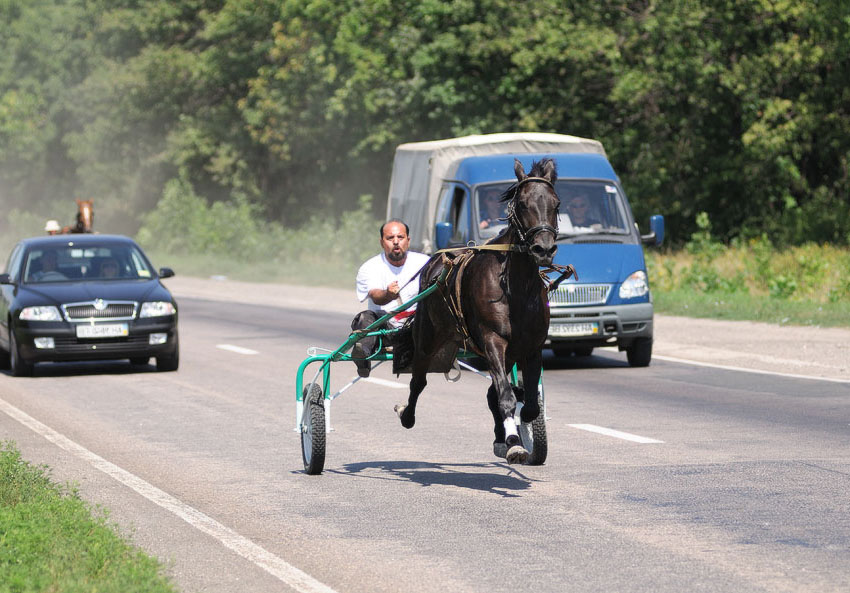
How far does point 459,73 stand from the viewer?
143 feet

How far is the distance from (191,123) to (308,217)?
696cm

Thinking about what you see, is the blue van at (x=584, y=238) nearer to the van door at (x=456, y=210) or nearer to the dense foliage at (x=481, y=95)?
the van door at (x=456, y=210)

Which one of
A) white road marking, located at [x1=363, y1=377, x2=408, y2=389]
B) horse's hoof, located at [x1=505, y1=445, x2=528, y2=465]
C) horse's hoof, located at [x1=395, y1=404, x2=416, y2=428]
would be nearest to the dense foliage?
white road marking, located at [x1=363, y1=377, x2=408, y2=389]

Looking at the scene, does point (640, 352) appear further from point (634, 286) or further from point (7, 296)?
point (7, 296)

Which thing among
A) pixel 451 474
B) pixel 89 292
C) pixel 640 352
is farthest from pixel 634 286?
pixel 451 474

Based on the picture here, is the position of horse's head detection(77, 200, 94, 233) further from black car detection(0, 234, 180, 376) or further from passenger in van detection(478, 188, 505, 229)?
passenger in van detection(478, 188, 505, 229)

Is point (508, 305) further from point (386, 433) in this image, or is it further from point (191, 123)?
point (191, 123)

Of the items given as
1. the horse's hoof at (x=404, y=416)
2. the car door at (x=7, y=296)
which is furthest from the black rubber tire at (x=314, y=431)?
the car door at (x=7, y=296)

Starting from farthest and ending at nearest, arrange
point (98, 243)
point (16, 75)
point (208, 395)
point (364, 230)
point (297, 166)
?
point (16, 75)
point (297, 166)
point (364, 230)
point (98, 243)
point (208, 395)

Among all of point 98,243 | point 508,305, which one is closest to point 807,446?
point 508,305

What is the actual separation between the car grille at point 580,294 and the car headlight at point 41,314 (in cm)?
591

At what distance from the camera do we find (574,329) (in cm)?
1786

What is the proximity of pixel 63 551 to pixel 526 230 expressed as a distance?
3182 mm

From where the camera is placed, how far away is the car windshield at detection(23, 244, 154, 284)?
741 inches
